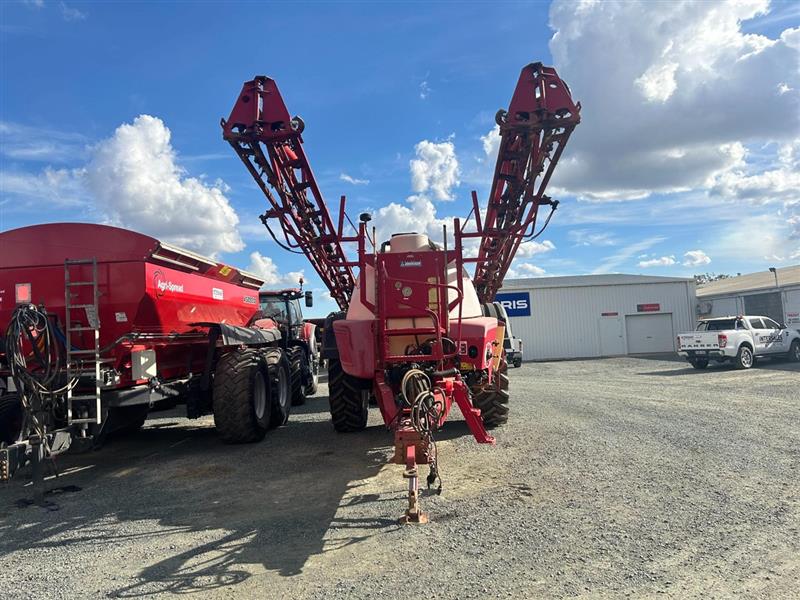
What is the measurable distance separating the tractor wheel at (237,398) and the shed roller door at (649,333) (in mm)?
23653

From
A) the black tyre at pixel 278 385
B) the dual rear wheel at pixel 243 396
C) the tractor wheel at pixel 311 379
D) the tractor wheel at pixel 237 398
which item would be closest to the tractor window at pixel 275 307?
the tractor wheel at pixel 311 379

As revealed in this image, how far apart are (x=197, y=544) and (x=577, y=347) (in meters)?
25.3

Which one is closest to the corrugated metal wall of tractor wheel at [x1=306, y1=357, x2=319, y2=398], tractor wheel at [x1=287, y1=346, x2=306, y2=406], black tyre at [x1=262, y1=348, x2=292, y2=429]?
tractor wheel at [x1=306, y1=357, x2=319, y2=398]

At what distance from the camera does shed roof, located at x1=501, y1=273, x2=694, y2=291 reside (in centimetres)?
2772

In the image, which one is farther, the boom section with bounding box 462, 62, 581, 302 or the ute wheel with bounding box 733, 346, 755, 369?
the ute wheel with bounding box 733, 346, 755, 369

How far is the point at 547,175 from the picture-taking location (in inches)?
362

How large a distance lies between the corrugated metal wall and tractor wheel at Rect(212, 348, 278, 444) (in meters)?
21.2

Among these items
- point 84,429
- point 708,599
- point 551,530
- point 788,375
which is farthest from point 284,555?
point 788,375

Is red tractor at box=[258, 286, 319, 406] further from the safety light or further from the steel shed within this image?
the steel shed

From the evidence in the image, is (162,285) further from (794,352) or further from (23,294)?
(794,352)

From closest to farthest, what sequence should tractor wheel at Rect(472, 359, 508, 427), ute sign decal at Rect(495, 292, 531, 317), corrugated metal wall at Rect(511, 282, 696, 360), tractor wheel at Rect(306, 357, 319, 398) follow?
tractor wheel at Rect(472, 359, 508, 427)
tractor wheel at Rect(306, 357, 319, 398)
corrugated metal wall at Rect(511, 282, 696, 360)
ute sign decal at Rect(495, 292, 531, 317)

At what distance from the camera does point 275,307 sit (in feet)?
42.0

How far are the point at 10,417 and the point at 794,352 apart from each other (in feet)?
76.6

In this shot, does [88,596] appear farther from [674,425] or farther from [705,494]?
[674,425]
